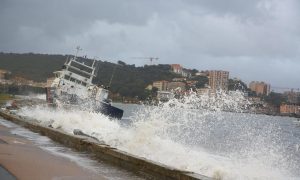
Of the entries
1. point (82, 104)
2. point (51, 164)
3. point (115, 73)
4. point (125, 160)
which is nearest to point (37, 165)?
point (51, 164)

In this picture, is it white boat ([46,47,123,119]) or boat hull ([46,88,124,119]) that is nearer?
boat hull ([46,88,124,119])

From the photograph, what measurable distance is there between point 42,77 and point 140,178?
394 ft

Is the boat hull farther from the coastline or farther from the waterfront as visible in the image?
the coastline

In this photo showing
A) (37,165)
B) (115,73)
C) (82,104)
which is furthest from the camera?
(115,73)

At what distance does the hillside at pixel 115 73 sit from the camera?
3182 inches

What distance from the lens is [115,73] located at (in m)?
93.8

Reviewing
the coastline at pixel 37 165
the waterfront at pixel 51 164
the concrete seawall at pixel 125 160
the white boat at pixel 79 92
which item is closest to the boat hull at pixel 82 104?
the white boat at pixel 79 92

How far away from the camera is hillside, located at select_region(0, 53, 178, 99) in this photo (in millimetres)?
80812

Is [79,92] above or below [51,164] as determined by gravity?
above

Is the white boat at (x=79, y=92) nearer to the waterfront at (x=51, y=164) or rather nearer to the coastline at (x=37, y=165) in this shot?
the waterfront at (x=51, y=164)

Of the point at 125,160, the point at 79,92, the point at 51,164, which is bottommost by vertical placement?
the point at 51,164

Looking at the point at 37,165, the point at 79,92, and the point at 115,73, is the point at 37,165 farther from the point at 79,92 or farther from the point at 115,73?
the point at 115,73

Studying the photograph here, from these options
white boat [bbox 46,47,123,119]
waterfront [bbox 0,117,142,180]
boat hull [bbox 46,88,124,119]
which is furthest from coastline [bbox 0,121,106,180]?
white boat [bbox 46,47,123,119]

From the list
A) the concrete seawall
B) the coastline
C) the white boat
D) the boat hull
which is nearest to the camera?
the coastline
